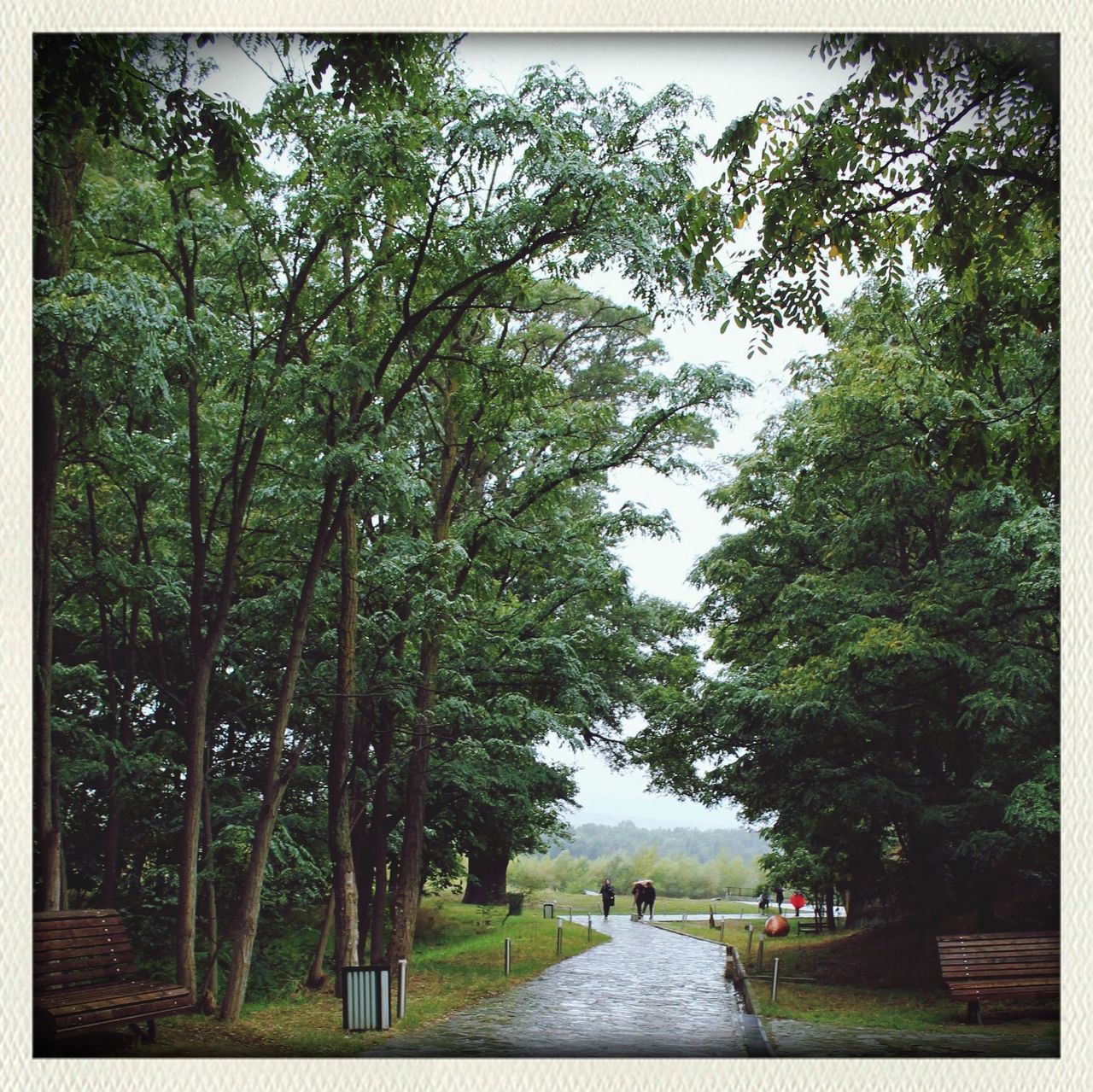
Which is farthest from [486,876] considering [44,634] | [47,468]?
[47,468]

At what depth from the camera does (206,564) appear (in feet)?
20.7

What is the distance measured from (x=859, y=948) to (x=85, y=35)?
6.26 meters

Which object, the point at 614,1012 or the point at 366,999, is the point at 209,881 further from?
the point at 614,1012

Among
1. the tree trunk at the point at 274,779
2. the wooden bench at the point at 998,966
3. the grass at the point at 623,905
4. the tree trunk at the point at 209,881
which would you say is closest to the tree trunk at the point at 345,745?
the tree trunk at the point at 274,779

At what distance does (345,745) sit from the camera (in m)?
6.31

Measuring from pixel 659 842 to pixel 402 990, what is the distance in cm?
162

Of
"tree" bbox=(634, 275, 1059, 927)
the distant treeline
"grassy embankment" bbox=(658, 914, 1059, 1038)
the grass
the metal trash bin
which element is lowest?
"grassy embankment" bbox=(658, 914, 1059, 1038)

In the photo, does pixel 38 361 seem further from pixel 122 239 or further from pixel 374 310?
pixel 374 310

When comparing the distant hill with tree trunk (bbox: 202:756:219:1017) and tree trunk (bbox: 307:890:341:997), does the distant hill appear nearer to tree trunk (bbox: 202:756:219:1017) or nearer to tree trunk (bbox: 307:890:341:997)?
tree trunk (bbox: 307:890:341:997)

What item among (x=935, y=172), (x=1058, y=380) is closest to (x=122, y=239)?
(x=935, y=172)

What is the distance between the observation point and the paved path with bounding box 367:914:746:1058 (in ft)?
14.5

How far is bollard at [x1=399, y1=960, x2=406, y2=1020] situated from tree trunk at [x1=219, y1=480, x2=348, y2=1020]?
762 millimetres

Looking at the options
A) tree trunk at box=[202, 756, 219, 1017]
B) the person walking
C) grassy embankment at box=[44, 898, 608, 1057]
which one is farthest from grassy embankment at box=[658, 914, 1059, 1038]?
tree trunk at box=[202, 756, 219, 1017]

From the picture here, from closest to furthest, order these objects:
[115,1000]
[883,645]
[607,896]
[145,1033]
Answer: [115,1000]
[145,1033]
[607,896]
[883,645]
